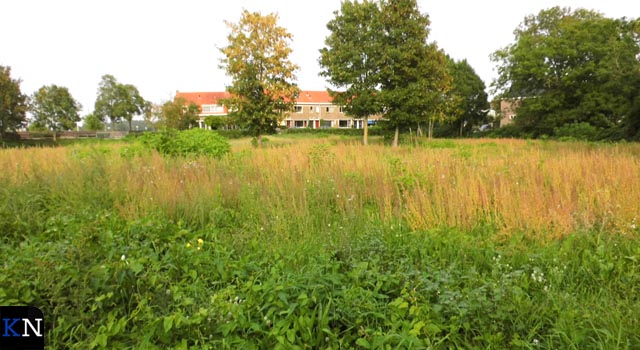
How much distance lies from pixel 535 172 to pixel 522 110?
110 feet

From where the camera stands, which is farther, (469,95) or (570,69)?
(469,95)

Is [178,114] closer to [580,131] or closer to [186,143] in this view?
[186,143]

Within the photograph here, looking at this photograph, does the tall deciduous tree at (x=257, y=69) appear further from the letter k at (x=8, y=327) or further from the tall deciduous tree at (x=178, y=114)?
the tall deciduous tree at (x=178, y=114)

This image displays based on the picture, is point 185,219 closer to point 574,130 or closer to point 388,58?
point 388,58

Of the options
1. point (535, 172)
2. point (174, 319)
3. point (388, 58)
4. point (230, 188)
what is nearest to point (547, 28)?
point (388, 58)

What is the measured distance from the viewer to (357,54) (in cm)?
1884

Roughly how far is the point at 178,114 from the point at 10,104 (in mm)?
16976

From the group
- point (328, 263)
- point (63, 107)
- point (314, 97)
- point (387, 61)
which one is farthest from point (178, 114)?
point (328, 263)

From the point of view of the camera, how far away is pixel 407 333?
6.77ft

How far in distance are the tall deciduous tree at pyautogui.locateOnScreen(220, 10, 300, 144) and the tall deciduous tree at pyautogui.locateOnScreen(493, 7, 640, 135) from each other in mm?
25188

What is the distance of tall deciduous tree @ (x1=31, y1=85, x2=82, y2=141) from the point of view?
47719 millimetres

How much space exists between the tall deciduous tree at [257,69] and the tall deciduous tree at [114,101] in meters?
50.0

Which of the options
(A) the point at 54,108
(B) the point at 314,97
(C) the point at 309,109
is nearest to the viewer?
(A) the point at 54,108

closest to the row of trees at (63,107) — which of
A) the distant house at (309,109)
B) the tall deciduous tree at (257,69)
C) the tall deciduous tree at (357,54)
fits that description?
the distant house at (309,109)
